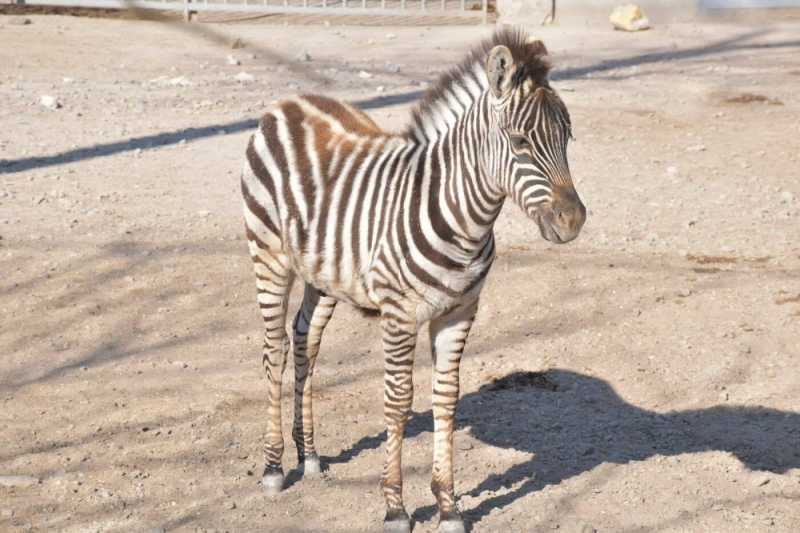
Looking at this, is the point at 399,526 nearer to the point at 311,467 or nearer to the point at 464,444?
the point at 311,467

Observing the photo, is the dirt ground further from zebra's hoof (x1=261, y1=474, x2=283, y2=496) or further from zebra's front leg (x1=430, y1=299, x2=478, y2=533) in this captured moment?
zebra's front leg (x1=430, y1=299, x2=478, y2=533)

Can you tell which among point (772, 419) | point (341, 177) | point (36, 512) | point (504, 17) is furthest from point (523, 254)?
point (504, 17)

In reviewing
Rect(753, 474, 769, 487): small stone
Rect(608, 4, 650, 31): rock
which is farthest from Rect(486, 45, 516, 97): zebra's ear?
Rect(608, 4, 650, 31): rock

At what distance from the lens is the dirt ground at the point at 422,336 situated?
509cm

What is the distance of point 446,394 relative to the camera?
467 centimetres

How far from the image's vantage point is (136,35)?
563 inches

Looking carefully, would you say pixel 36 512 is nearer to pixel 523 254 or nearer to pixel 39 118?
pixel 523 254

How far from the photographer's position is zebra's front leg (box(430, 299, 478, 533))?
463cm

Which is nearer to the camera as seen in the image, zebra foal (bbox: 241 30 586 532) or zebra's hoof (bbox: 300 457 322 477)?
zebra foal (bbox: 241 30 586 532)

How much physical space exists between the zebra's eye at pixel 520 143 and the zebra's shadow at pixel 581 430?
1991 millimetres

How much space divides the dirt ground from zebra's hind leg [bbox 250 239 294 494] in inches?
6.3

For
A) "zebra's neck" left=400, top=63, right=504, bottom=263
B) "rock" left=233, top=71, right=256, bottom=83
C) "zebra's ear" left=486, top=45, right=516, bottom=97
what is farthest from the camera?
"rock" left=233, top=71, right=256, bottom=83

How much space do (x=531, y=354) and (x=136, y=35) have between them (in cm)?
985

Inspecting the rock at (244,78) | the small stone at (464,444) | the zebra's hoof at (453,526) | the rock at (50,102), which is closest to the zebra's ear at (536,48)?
the zebra's hoof at (453,526)
